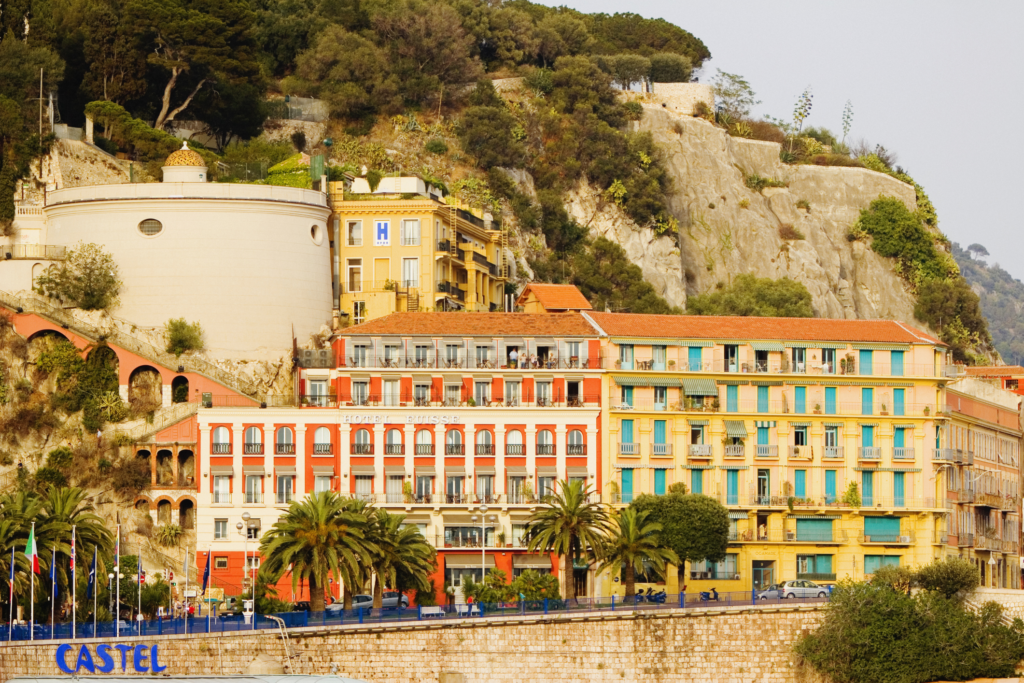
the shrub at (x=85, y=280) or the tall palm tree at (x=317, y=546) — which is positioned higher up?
the shrub at (x=85, y=280)

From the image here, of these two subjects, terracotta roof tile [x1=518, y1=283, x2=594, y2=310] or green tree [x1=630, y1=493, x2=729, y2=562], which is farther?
terracotta roof tile [x1=518, y1=283, x2=594, y2=310]

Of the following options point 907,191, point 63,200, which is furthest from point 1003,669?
point 907,191

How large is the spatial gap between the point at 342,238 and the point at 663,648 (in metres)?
38.3

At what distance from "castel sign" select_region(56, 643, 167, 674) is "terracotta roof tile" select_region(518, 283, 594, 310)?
37.5 meters

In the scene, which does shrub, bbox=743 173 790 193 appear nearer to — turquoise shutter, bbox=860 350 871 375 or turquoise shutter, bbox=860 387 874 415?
turquoise shutter, bbox=860 350 871 375

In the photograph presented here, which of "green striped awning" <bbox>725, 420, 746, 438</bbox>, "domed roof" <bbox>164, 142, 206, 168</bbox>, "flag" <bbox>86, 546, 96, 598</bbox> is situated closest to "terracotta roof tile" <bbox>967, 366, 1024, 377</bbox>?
"green striped awning" <bbox>725, 420, 746, 438</bbox>

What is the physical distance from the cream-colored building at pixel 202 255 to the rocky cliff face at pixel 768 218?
36.0 metres

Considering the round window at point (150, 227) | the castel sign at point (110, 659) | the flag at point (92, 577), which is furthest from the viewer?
the round window at point (150, 227)

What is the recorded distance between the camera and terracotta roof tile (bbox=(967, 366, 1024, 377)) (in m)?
122

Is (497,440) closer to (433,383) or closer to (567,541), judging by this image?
(433,383)

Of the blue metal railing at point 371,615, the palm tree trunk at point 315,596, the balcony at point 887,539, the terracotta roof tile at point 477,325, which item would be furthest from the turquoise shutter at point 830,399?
the palm tree trunk at point 315,596

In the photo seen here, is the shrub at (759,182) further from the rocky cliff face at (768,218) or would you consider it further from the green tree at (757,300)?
the green tree at (757,300)

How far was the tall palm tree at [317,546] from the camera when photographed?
80812 millimetres

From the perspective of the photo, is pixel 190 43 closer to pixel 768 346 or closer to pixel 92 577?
pixel 768 346
